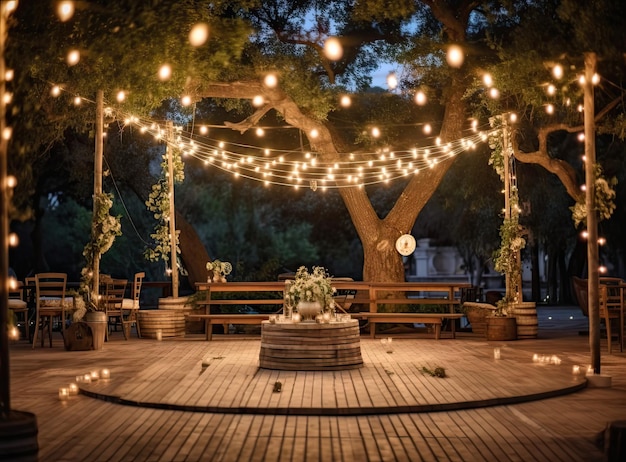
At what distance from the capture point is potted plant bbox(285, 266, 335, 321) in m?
9.78

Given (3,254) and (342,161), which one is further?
(342,161)

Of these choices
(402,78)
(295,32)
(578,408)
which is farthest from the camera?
(402,78)

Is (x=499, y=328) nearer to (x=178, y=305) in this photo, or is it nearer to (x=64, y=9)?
(x=178, y=305)

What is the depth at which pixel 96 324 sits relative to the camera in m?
12.2

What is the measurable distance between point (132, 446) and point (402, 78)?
12.1 m

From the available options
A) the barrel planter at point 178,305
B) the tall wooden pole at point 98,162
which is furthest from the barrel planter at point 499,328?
the tall wooden pole at point 98,162

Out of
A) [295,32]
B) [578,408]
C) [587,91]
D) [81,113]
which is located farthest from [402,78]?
[578,408]

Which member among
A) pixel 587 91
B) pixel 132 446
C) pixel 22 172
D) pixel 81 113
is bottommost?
pixel 132 446

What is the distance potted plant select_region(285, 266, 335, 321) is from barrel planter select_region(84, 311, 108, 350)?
321cm

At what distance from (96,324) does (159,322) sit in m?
1.91

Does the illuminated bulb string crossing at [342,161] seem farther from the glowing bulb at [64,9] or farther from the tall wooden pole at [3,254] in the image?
the tall wooden pole at [3,254]

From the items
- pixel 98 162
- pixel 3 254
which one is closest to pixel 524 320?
pixel 98 162

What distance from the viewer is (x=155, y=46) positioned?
813 cm

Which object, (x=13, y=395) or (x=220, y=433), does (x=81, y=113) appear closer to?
(x=13, y=395)
